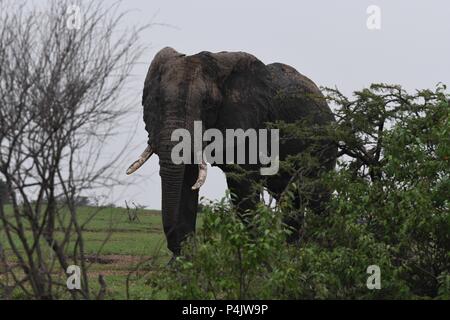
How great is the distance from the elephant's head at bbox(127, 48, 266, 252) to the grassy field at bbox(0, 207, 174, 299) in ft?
3.09

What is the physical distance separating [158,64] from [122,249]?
6.92 m

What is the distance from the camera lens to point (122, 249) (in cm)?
2211

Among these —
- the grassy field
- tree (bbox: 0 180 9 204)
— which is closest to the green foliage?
the grassy field


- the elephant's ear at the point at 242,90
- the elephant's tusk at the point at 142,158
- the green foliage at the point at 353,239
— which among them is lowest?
the green foliage at the point at 353,239

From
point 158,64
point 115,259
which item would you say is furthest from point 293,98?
point 115,259

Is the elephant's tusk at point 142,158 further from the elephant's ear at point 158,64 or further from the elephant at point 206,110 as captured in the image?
the elephant's ear at point 158,64

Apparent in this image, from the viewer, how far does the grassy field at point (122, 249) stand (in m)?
13.1

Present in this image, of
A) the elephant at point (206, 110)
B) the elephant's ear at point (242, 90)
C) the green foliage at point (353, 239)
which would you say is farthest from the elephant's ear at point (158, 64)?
the green foliage at point (353, 239)

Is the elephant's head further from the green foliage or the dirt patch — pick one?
the dirt patch

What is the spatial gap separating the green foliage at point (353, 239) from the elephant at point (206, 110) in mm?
1677

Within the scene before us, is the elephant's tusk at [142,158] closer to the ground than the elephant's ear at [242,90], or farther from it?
closer to the ground

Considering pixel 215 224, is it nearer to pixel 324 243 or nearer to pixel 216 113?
pixel 324 243

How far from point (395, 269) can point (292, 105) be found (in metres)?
6.91

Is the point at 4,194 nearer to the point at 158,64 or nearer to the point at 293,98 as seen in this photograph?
the point at 158,64
